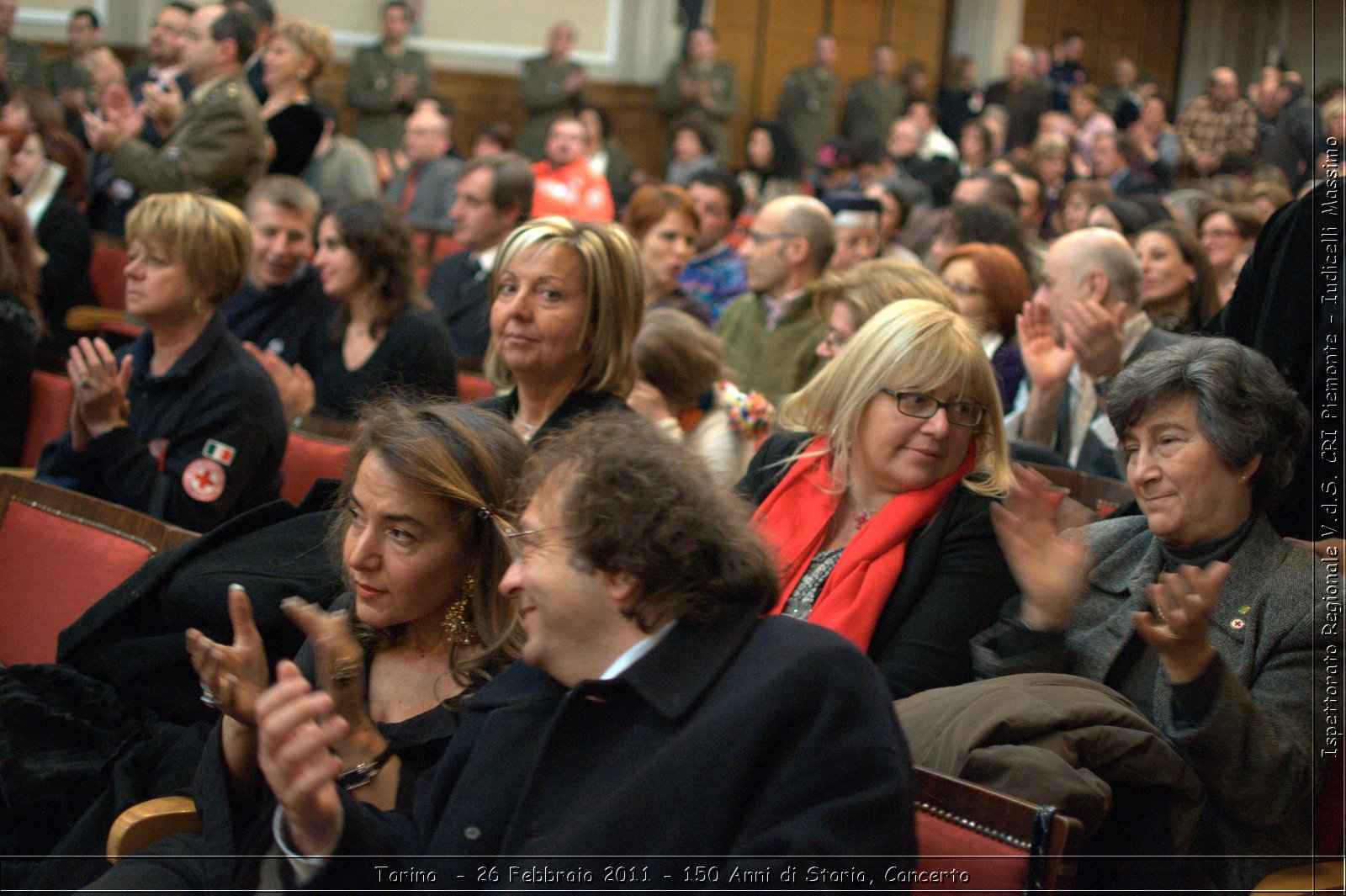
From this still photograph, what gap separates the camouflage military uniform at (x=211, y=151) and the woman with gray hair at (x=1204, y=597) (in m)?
3.85

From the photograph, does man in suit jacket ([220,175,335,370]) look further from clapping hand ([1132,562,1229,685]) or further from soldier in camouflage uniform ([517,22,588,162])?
soldier in camouflage uniform ([517,22,588,162])

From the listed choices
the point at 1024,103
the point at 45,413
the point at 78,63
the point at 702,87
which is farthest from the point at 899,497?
the point at 1024,103

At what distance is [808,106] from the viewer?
40.8 feet

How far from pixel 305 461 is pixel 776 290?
2.27 metres

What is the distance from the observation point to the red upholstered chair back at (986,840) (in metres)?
1.57

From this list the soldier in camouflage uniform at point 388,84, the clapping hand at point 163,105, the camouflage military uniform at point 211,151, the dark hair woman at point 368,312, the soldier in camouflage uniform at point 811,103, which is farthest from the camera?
the soldier in camouflage uniform at point 811,103

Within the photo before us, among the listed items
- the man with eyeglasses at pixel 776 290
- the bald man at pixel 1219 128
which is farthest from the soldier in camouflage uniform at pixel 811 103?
the man with eyeglasses at pixel 776 290

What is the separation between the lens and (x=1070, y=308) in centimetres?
356

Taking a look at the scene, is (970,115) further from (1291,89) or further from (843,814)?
(843,814)

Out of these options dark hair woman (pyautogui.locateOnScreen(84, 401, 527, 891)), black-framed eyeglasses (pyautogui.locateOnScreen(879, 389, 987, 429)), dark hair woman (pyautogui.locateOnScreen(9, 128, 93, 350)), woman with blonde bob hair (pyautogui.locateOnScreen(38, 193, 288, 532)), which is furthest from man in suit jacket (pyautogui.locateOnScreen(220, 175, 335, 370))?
black-framed eyeglasses (pyautogui.locateOnScreen(879, 389, 987, 429))

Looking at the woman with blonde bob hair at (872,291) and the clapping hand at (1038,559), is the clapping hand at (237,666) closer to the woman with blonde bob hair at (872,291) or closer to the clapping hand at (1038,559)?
the clapping hand at (1038,559)

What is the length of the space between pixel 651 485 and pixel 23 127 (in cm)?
563

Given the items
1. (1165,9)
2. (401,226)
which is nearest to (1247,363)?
(401,226)

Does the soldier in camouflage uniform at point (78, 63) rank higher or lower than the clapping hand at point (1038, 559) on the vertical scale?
higher
